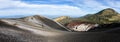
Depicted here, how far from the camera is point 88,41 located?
7.14 feet

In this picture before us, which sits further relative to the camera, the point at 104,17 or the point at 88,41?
the point at 104,17

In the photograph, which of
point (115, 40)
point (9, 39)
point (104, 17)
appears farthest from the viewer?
point (104, 17)

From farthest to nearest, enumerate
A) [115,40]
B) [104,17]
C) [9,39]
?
[104,17], [9,39], [115,40]

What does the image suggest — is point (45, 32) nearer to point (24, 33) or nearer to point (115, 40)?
point (24, 33)

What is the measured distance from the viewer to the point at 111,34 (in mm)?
2182

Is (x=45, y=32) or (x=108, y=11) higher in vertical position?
(x=45, y=32)

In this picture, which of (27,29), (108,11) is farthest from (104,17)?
(27,29)

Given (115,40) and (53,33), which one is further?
(53,33)

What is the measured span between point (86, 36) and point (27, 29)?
47 centimetres

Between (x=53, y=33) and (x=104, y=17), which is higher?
(x=53, y=33)

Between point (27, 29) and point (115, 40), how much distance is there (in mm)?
679

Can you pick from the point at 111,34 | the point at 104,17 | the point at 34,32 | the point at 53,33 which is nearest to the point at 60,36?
the point at 53,33

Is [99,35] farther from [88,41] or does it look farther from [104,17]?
[104,17]

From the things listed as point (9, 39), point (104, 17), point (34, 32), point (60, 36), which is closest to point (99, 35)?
point (60, 36)
